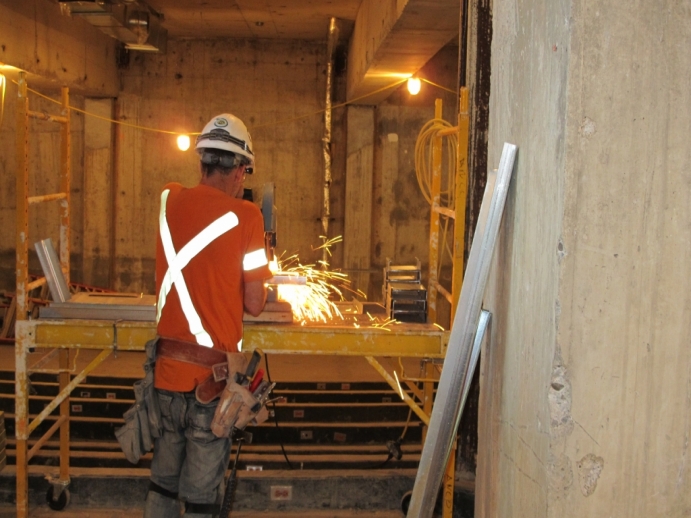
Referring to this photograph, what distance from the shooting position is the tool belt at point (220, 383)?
2990 mm

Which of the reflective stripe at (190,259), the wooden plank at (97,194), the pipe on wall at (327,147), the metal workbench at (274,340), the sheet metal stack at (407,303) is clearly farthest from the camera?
the wooden plank at (97,194)

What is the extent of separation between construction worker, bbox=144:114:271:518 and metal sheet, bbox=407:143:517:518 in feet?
4.75

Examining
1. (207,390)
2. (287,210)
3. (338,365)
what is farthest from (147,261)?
(207,390)

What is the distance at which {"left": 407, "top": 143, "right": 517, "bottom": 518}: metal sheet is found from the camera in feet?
5.33

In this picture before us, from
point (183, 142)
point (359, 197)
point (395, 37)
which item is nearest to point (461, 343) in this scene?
point (395, 37)

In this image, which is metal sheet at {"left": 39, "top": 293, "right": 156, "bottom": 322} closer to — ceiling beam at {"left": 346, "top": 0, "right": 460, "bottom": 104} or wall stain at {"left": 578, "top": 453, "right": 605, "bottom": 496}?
ceiling beam at {"left": 346, "top": 0, "right": 460, "bottom": 104}

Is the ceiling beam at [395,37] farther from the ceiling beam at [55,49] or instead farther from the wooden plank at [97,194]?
the wooden plank at [97,194]

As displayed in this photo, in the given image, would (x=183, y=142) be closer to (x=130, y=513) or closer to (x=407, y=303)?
(x=130, y=513)

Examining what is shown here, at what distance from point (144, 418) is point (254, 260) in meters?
0.76

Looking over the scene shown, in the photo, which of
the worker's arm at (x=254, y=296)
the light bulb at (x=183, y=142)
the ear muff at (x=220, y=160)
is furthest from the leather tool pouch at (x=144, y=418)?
the light bulb at (x=183, y=142)

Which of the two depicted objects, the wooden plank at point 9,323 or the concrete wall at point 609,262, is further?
the wooden plank at point 9,323

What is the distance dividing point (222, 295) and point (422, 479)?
57.8 inches

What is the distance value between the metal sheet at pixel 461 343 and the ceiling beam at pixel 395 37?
122 inches

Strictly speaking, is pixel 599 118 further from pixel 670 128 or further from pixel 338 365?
pixel 338 365
